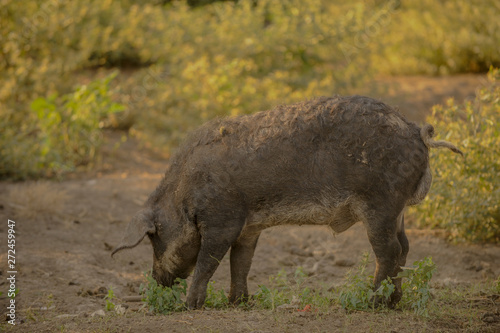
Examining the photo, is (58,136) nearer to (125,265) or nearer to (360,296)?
(125,265)

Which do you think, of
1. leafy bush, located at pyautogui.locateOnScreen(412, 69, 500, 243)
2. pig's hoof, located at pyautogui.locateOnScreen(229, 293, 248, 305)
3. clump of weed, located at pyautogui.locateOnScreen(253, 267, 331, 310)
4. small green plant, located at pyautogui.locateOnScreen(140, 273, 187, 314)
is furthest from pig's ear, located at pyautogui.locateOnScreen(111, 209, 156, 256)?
leafy bush, located at pyautogui.locateOnScreen(412, 69, 500, 243)

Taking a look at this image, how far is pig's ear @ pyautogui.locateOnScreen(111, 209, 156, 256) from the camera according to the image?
4.76 metres

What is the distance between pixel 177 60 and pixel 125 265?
5.75m

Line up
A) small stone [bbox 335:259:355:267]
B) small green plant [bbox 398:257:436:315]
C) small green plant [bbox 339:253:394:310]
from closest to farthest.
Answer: small green plant [bbox 398:257:436:315]
small green plant [bbox 339:253:394:310]
small stone [bbox 335:259:355:267]

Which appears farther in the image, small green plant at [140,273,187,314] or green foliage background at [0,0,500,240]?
green foliage background at [0,0,500,240]

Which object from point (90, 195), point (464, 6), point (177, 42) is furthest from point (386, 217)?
point (464, 6)

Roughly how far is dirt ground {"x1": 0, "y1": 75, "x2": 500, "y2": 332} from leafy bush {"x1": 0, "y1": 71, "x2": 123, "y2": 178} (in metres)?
0.44

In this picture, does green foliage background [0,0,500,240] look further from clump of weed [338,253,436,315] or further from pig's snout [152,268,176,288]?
clump of weed [338,253,436,315]

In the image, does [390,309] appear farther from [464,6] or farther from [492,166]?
[464,6]

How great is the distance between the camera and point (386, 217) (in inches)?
179

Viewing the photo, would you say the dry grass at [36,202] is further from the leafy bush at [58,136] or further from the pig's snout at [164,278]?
the pig's snout at [164,278]

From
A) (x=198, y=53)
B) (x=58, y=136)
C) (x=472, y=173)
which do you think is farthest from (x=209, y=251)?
(x=198, y=53)

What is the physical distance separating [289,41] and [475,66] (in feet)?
15.8

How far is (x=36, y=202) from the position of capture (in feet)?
23.8
